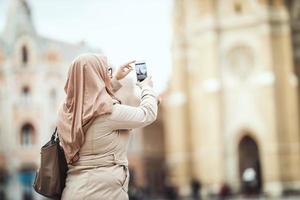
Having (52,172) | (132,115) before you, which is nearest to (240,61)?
(132,115)

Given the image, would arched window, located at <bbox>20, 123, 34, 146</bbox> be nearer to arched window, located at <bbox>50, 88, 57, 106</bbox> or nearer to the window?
arched window, located at <bbox>50, 88, 57, 106</bbox>

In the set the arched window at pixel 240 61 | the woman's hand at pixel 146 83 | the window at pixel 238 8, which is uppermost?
the window at pixel 238 8

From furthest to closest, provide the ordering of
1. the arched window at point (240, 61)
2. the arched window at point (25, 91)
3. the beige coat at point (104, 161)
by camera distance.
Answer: the arched window at point (25, 91), the arched window at point (240, 61), the beige coat at point (104, 161)

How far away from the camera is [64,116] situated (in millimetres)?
4238

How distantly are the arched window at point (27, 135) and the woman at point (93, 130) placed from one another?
4622cm

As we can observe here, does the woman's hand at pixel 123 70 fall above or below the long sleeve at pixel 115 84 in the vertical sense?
above

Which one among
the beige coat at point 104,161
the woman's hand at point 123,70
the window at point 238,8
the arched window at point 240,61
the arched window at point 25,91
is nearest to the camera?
the beige coat at point 104,161

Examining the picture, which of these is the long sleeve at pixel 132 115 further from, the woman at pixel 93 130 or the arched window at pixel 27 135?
the arched window at pixel 27 135

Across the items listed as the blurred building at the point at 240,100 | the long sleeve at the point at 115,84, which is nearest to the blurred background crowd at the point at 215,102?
the blurred building at the point at 240,100

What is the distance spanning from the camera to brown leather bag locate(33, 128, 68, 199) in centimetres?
419

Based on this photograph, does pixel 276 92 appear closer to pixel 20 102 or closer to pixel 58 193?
pixel 20 102

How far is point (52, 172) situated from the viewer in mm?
4195

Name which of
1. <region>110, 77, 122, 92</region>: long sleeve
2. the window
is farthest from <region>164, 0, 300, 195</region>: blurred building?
<region>110, 77, 122, 92</region>: long sleeve

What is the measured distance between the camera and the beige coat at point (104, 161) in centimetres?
414
